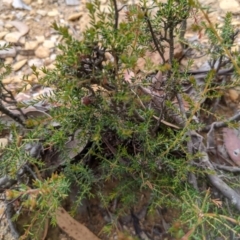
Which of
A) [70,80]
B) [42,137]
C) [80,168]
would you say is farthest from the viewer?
[42,137]

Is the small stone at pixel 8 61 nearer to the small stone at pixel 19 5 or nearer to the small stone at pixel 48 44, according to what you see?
the small stone at pixel 48 44

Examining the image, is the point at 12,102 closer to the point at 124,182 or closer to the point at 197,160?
the point at 124,182

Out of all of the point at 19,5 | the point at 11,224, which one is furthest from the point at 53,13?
the point at 11,224

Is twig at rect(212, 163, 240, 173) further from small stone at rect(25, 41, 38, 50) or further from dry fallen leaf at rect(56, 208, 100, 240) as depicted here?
small stone at rect(25, 41, 38, 50)

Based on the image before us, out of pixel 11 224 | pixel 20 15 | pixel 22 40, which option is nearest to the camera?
pixel 11 224

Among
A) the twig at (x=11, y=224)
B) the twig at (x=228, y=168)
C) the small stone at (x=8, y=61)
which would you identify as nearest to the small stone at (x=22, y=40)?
the small stone at (x=8, y=61)

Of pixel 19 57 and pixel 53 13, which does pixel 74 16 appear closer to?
pixel 53 13

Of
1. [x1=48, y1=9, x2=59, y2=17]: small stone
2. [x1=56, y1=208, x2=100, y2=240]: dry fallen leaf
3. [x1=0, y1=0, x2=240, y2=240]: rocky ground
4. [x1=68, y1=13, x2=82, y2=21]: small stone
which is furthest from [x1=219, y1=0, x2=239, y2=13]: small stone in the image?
[x1=56, y1=208, x2=100, y2=240]: dry fallen leaf

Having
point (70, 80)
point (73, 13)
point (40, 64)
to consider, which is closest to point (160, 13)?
point (70, 80)
